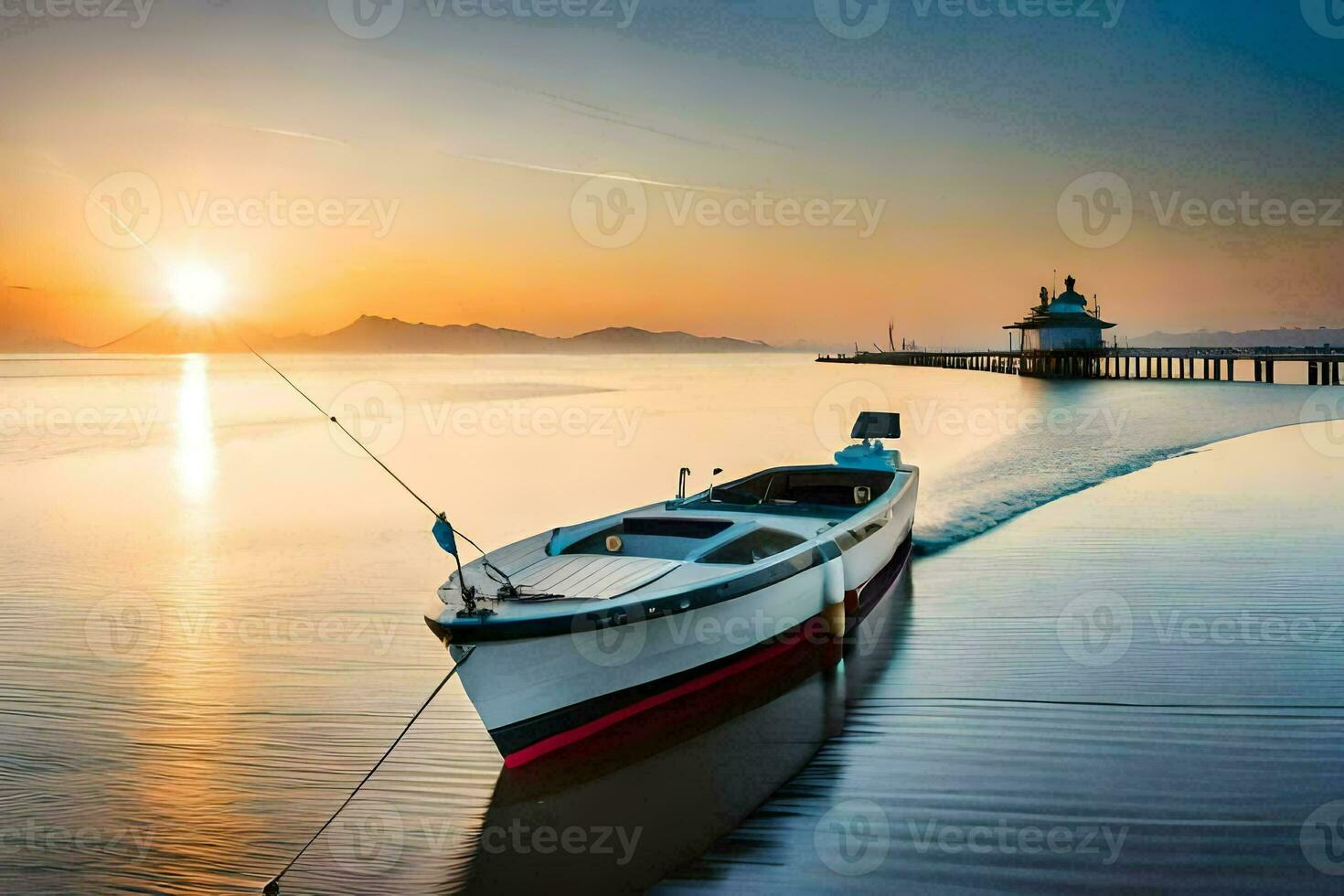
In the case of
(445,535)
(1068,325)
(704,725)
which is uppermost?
(1068,325)

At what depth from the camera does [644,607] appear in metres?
6.71

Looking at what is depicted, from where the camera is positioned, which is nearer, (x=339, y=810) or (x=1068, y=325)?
(x=339, y=810)

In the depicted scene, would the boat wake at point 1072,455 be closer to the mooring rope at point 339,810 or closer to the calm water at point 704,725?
the calm water at point 704,725

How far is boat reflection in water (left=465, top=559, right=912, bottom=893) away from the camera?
218 inches

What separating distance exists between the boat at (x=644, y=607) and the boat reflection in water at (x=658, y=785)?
198mm

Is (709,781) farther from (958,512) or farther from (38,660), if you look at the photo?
(958,512)

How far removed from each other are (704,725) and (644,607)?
1.46 metres

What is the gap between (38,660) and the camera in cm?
903

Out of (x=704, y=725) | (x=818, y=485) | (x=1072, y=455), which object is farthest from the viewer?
(x=1072, y=455)

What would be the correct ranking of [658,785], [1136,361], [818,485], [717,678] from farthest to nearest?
[1136,361] → [818,485] → [717,678] → [658,785]

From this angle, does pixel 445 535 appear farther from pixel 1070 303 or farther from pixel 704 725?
pixel 1070 303

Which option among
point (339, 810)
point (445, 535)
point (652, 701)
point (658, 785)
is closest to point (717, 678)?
point (652, 701)

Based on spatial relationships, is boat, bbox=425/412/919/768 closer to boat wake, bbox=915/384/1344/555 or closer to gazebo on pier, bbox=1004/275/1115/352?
boat wake, bbox=915/384/1344/555

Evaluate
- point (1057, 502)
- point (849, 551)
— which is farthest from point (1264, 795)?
point (1057, 502)
